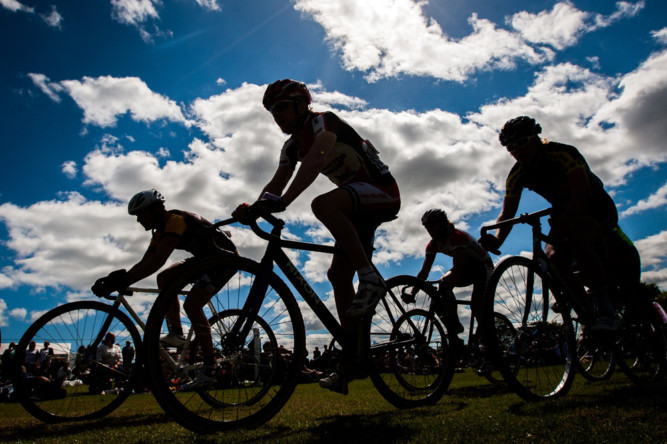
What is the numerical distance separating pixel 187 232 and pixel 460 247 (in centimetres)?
432

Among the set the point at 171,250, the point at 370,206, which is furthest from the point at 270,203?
the point at 171,250

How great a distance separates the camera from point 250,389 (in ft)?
11.0

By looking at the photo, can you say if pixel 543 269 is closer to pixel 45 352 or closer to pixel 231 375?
pixel 231 375

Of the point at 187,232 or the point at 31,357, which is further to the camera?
the point at 187,232

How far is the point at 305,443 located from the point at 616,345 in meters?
4.11

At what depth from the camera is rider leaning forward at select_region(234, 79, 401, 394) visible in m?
3.44

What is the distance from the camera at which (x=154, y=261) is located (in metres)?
4.64

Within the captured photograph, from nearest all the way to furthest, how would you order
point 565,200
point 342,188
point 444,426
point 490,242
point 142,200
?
1. point 444,426
2. point 342,188
3. point 490,242
4. point 565,200
5. point 142,200

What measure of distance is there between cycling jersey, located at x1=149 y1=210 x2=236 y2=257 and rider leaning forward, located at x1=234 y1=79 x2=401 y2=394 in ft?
4.51

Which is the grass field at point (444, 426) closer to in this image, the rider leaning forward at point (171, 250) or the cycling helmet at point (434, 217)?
the rider leaning forward at point (171, 250)

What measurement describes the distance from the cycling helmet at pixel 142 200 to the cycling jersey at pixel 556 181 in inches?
170

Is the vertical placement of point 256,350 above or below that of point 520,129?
below

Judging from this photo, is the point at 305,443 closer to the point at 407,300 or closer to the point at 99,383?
the point at 407,300

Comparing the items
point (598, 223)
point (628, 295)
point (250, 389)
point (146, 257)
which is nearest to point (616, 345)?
point (628, 295)
